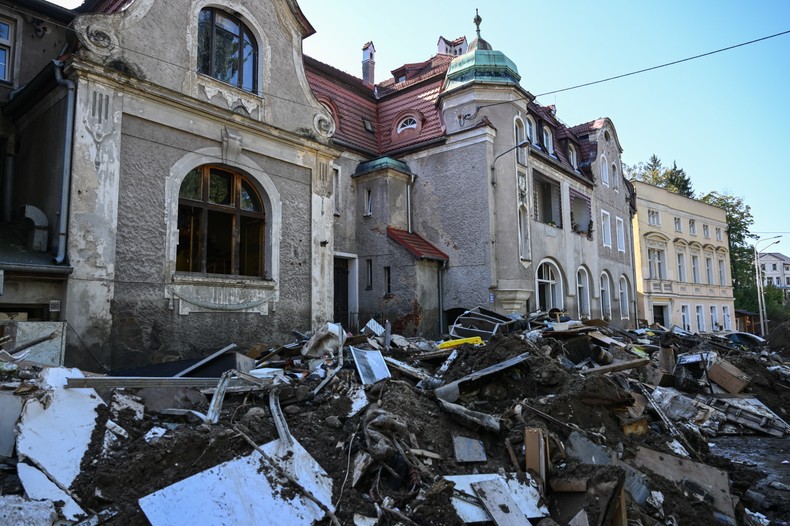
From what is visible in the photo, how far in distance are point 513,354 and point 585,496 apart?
9.71 feet

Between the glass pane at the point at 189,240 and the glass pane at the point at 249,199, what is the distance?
1.04 meters

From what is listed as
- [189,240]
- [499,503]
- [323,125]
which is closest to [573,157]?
[323,125]

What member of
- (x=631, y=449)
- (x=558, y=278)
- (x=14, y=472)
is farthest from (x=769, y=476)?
(x=558, y=278)

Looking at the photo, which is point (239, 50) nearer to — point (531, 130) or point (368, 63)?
point (531, 130)

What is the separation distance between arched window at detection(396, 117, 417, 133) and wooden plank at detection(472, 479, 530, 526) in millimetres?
14998

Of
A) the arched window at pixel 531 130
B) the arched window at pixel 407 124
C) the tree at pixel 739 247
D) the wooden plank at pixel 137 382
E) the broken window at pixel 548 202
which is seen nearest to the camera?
the wooden plank at pixel 137 382

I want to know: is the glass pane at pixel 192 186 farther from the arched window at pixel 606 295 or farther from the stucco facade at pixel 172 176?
the arched window at pixel 606 295

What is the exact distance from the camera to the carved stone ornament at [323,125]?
1220 centimetres

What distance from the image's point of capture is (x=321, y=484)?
176 inches

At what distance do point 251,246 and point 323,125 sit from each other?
3.48 meters

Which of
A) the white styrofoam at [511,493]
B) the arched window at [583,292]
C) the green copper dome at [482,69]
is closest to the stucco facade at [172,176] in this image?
the white styrofoam at [511,493]

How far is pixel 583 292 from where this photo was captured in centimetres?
2256

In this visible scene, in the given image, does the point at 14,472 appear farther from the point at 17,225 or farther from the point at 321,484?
the point at 17,225

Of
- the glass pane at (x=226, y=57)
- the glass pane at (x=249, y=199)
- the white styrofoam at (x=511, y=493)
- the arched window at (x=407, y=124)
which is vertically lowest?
the white styrofoam at (x=511, y=493)
